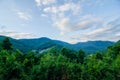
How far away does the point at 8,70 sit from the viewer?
2218 inches

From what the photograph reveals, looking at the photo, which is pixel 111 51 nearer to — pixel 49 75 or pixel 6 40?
pixel 6 40

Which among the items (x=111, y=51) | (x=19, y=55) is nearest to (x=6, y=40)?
(x=19, y=55)

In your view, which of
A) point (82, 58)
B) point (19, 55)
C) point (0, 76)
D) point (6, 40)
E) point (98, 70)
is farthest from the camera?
point (82, 58)

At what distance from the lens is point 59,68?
57062mm

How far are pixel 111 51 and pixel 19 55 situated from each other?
45147 mm

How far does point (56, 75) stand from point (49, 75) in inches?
59.8

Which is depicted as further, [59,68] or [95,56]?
[95,56]

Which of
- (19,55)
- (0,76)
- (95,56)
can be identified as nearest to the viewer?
(0,76)

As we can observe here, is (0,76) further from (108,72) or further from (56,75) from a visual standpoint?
(108,72)

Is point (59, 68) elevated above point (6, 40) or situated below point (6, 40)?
below

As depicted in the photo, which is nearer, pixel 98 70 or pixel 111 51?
pixel 98 70

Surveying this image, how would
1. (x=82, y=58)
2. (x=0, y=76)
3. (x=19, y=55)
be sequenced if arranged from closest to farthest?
(x=0, y=76), (x=19, y=55), (x=82, y=58)

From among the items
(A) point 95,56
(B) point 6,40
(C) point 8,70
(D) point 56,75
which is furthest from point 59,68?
(B) point 6,40

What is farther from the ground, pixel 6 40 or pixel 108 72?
pixel 6 40
